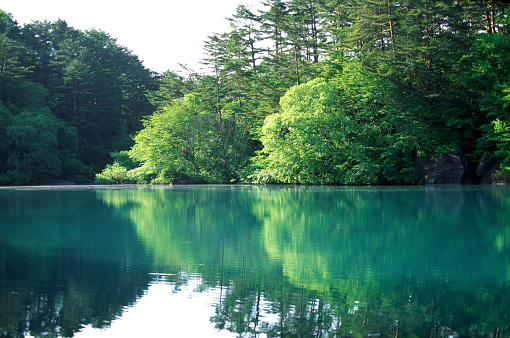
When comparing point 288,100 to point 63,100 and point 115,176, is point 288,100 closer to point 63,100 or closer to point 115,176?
point 115,176

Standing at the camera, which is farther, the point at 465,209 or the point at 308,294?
the point at 465,209

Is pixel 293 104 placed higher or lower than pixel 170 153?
higher

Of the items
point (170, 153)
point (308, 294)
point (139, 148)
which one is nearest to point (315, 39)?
point (170, 153)

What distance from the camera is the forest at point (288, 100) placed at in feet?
106

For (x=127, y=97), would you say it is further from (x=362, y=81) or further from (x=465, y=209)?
(x=465, y=209)

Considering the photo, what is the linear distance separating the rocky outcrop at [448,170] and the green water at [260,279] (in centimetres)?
1961

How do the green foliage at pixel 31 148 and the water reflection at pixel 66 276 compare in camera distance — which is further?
the green foliage at pixel 31 148

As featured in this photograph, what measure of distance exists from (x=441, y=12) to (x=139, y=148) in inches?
1077

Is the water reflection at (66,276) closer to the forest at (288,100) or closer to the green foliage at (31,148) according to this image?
the forest at (288,100)

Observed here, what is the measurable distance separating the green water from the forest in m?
20.8

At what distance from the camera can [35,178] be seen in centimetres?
4731

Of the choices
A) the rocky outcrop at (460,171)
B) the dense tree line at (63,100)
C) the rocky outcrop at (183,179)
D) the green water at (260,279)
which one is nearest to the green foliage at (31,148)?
the dense tree line at (63,100)

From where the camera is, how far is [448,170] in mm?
32000

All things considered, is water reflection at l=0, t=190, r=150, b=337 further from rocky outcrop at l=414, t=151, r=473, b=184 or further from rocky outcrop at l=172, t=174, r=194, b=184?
rocky outcrop at l=172, t=174, r=194, b=184
